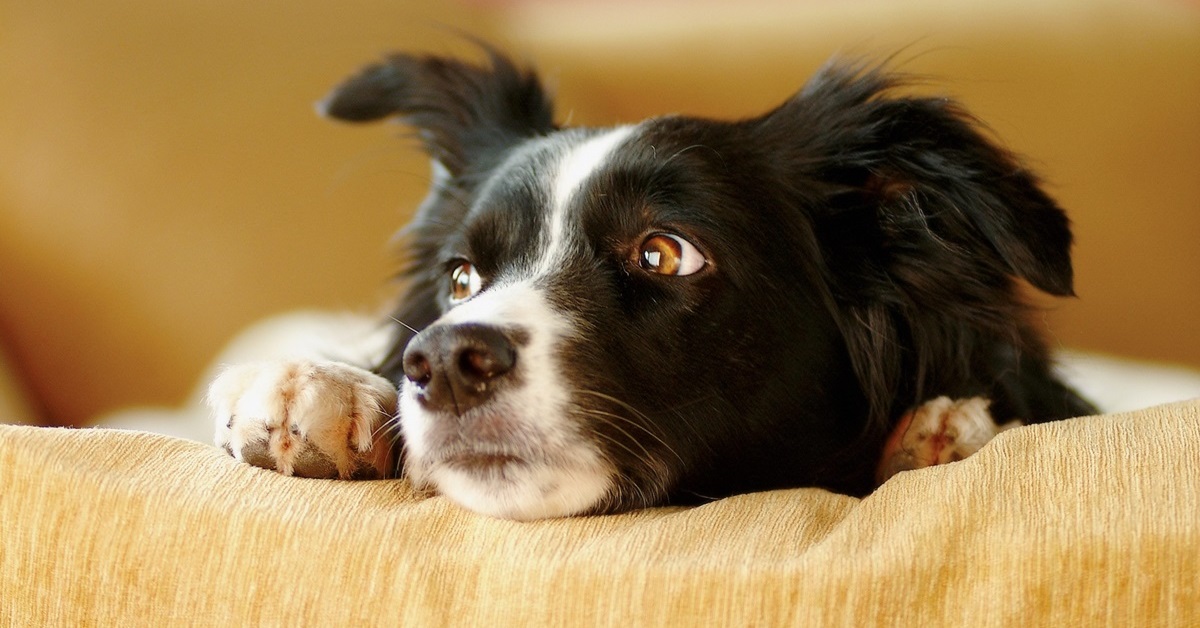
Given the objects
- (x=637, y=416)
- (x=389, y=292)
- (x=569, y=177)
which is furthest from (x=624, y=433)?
(x=389, y=292)

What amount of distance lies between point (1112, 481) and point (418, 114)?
1.81 meters

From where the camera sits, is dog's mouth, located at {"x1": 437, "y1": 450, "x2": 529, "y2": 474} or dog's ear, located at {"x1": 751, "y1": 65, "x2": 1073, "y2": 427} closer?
dog's mouth, located at {"x1": 437, "y1": 450, "x2": 529, "y2": 474}

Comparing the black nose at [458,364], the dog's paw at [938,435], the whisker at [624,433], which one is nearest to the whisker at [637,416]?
the whisker at [624,433]

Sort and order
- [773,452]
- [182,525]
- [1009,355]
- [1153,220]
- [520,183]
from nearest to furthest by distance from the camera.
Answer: [182,525] → [773,452] → [520,183] → [1009,355] → [1153,220]

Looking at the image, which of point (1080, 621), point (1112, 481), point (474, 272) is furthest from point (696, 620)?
point (474, 272)

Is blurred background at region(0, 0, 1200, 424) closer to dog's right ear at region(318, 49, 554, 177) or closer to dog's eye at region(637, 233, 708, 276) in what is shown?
dog's right ear at region(318, 49, 554, 177)

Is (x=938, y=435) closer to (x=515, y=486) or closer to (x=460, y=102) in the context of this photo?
(x=515, y=486)

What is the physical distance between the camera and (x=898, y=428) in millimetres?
1717

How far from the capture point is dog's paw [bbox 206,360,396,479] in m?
1.33

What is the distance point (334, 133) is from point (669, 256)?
1.76 metres

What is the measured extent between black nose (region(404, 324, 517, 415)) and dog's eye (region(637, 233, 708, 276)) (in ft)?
1.19

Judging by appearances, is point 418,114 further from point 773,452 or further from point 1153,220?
point 1153,220

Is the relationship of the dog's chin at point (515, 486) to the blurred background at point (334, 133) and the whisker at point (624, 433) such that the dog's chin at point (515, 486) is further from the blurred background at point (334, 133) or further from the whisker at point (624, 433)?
the blurred background at point (334, 133)

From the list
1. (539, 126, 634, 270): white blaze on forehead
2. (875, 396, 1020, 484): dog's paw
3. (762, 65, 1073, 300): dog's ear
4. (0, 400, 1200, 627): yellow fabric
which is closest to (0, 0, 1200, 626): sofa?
(0, 400, 1200, 627): yellow fabric
